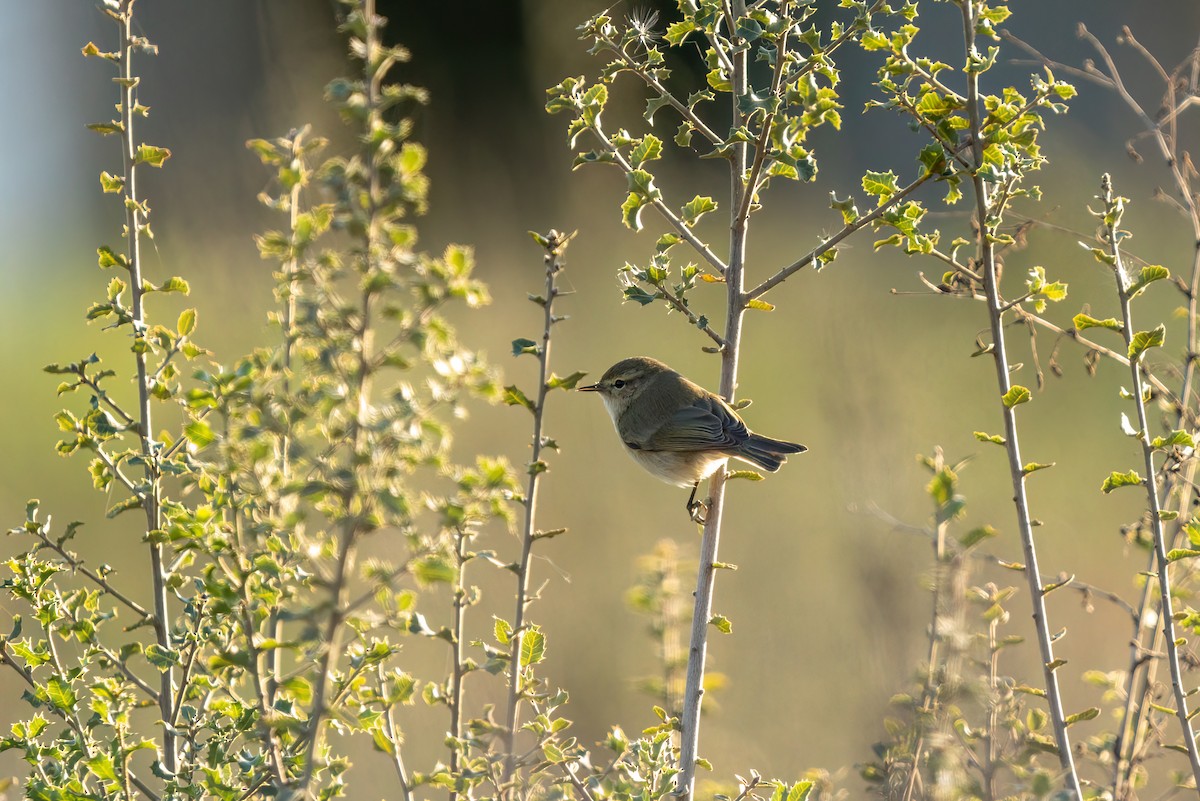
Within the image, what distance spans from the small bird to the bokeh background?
0.94ft

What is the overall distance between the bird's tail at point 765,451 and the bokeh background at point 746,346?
253 mm

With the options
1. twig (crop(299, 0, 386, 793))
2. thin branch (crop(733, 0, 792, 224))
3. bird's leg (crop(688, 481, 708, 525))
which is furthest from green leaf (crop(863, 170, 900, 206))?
twig (crop(299, 0, 386, 793))

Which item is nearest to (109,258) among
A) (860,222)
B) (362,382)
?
(362,382)

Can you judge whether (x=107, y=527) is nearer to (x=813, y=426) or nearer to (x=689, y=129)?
(x=813, y=426)

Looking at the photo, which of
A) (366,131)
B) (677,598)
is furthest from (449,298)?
(677,598)

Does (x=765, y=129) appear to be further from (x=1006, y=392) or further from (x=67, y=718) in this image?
(x=67, y=718)

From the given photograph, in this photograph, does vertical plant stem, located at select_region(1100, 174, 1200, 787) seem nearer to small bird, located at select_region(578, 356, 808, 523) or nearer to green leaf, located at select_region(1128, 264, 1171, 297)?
green leaf, located at select_region(1128, 264, 1171, 297)

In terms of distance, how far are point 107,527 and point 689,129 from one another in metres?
3.81

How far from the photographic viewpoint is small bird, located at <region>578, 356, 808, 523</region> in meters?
3.12

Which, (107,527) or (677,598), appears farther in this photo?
(107,527)

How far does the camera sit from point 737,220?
1.59 meters

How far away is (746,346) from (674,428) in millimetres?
3327

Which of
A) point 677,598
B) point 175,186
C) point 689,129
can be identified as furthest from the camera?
point 175,186

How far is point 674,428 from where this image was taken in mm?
Result: 3281
